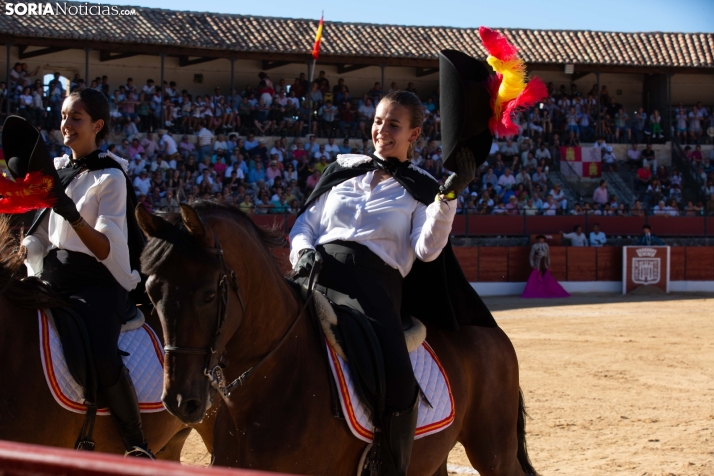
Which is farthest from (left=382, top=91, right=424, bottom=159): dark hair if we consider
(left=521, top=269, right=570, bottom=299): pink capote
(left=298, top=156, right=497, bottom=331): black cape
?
(left=521, top=269, right=570, bottom=299): pink capote

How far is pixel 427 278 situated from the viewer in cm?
369

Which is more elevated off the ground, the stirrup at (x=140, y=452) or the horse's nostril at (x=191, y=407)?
the horse's nostril at (x=191, y=407)

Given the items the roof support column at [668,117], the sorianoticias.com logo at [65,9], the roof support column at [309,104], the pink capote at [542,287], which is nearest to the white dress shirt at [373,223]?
the pink capote at [542,287]

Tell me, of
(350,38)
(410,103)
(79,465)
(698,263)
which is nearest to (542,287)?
(698,263)

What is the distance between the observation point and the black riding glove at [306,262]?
10.6 feet

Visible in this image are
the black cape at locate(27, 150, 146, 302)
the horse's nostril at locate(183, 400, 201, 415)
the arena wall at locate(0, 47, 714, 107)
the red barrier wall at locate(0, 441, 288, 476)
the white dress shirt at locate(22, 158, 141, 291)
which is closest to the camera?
the red barrier wall at locate(0, 441, 288, 476)

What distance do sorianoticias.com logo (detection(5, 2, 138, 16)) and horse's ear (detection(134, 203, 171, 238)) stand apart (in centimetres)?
2175

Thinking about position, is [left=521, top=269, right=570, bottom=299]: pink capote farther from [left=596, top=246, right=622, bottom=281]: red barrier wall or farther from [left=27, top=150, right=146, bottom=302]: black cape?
[left=27, top=150, right=146, bottom=302]: black cape

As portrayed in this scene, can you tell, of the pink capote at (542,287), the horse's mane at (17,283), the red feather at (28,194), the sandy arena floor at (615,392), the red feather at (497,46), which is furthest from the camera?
the pink capote at (542,287)

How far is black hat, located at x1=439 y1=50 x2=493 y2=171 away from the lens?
Result: 313 centimetres

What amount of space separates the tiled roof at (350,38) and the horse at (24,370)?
1929 cm

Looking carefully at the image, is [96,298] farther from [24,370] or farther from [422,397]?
[422,397]

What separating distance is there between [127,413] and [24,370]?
455 mm

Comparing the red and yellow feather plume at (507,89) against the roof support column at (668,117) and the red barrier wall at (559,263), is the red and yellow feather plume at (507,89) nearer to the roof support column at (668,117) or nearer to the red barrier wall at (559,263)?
the red barrier wall at (559,263)
